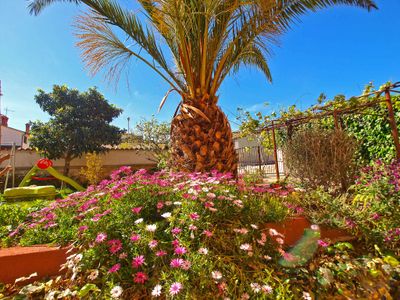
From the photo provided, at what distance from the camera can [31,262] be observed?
1783 millimetres

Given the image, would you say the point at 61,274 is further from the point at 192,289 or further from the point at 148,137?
the point at 148,137

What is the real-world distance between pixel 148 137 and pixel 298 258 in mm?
14433

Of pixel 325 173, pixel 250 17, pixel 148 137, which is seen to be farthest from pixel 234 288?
pixel 148 137

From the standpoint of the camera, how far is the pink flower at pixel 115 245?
152 centimetres

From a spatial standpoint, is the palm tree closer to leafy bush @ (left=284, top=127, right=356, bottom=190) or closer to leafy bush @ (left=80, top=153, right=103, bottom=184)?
leafy bush @ (left=284, top=127, right=356, bottom=190)

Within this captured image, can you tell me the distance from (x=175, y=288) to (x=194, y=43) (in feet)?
11.8

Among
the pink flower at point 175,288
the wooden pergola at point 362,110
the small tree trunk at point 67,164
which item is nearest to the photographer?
the pink flower at point 175,288

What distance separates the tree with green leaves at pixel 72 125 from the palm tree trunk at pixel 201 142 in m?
11.4

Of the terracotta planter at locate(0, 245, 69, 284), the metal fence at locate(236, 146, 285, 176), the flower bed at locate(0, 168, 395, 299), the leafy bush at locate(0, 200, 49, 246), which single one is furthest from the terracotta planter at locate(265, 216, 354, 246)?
the metal fence at locate(236, 146, 285, 176)

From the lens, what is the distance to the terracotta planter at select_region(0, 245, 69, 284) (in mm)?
1756

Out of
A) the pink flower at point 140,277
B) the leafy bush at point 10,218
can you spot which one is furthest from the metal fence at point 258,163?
the pink flower at point 140,277

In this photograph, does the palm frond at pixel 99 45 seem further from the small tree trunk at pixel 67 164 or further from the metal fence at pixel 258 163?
the small tree trunk at pixel 67 164

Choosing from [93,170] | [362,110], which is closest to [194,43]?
[362,110]

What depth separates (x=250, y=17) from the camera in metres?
3.65
